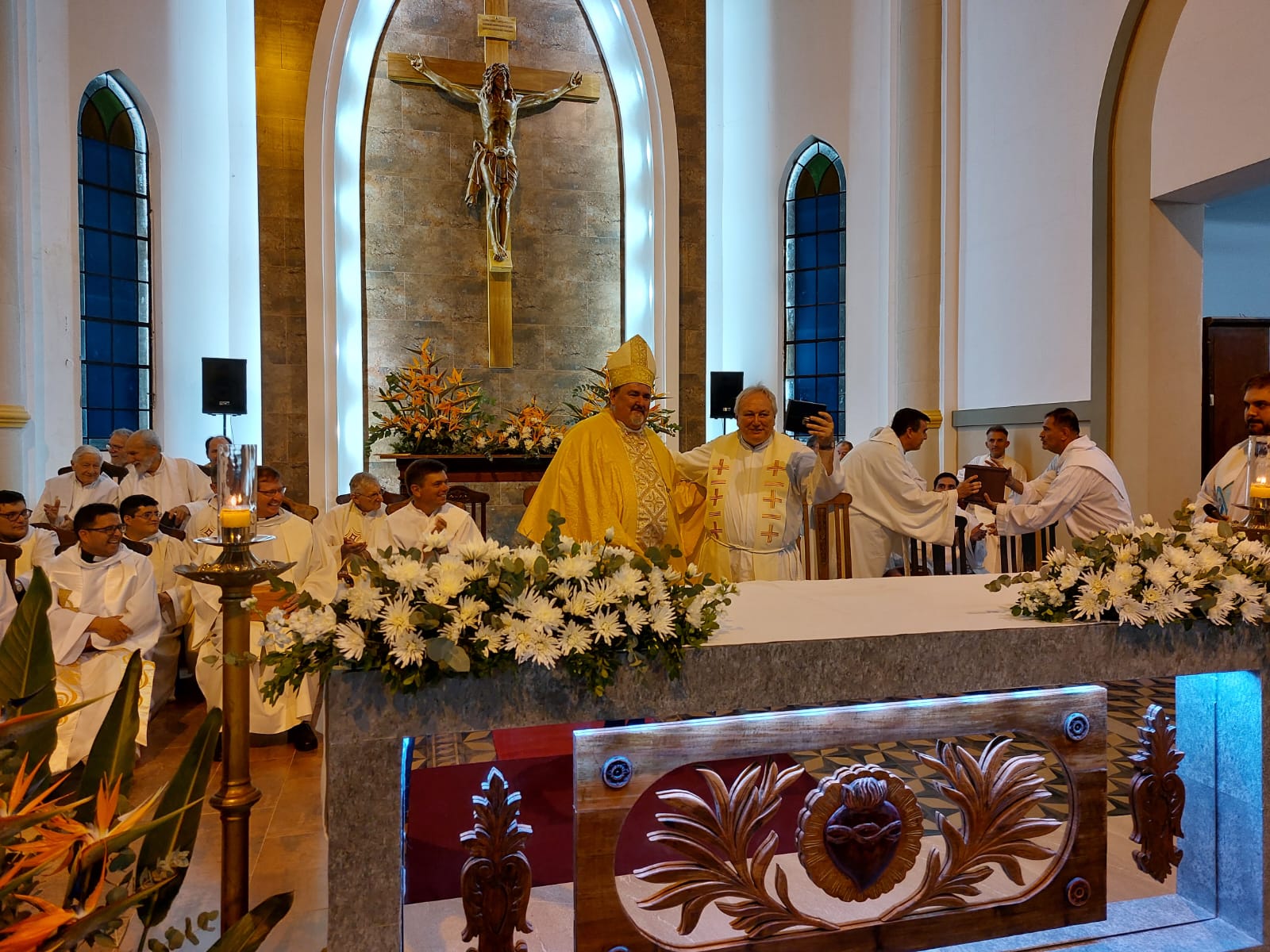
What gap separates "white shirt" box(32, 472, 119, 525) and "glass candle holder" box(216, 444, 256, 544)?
567cm

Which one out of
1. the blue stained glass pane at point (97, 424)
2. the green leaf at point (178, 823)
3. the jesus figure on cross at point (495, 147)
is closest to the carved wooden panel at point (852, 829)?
the green leaf at point (178, 823)

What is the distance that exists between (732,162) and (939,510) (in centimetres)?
769

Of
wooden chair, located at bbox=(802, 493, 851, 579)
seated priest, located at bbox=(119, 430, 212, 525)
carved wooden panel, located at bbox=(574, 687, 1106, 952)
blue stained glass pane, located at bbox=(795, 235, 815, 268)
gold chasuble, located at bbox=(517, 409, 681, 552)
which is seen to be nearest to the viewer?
carved wooden panel, located at bbox=(574, 687, 1106, 952)

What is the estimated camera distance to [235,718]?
2154mm

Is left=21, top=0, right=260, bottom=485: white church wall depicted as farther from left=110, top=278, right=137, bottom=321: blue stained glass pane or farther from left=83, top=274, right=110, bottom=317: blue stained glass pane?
left=83, top=274, right=110, bottom=317: blue stained glass pane

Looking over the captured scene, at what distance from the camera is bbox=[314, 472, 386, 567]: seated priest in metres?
5.86

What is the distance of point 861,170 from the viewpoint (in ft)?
36.4

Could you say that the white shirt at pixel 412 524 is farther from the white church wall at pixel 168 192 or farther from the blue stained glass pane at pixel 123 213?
the blue stained glass pane at pixel 123 213

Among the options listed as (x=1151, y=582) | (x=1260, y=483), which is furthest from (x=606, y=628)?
(x=1260, y=483)

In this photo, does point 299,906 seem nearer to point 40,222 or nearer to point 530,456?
point 530,456

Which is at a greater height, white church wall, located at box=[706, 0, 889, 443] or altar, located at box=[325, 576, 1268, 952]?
white church wall, located at box=[706, 0, 889, 443]

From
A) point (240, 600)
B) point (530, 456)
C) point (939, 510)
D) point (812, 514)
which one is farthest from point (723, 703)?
point (530, 456)

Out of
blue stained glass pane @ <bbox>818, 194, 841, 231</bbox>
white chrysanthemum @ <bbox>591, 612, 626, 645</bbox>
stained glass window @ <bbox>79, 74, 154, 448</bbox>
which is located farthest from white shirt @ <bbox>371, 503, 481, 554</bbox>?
blue stained glass pane @ <bbox>818, 194, 841, 231</bbox>

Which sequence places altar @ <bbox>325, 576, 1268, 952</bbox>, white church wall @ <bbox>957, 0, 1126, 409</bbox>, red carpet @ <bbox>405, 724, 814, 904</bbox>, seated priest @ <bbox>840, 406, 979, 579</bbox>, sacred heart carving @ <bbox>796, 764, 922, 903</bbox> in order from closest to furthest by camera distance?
1. altar @ <bbox>325, 576, 1268, 952</bbox>
2. sacred heart carving @ <bbox>796, 764, 922, 903</bbox>
3. red carpet @ <bbox>405, 724, 814, 904</bbox>
4. seated priest @ <bbox>840, 406, 979, 579</bbox>
5. white church wall @ <bbox>957, 0, 1126, 409</bbox>
